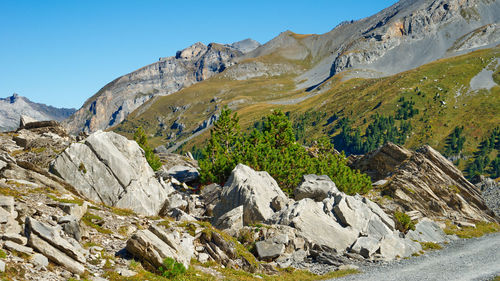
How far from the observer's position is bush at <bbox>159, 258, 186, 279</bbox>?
2202 cm

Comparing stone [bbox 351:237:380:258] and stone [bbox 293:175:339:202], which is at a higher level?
stone [bbox 293:175:339:202]

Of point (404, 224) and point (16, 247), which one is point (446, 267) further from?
point (16, 247)

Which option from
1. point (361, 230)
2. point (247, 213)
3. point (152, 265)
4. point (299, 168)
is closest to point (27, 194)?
point (152, 265)

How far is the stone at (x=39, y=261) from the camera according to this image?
58.3 ft

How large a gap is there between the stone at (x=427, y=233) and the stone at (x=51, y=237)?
39274 millimetres

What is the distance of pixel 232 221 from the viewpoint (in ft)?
129

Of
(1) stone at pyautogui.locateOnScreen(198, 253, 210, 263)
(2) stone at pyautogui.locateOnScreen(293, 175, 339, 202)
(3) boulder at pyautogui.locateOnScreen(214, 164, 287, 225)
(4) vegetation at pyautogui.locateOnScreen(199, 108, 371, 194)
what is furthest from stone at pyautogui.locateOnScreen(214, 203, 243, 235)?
(4) vegetation at pyautogui.locateOnScreen(199, 108, 371, 194)

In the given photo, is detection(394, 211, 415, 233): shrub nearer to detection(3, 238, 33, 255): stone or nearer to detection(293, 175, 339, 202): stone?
detection(293, 175, 339, 202): stone

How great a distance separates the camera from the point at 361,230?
4172 centimetres

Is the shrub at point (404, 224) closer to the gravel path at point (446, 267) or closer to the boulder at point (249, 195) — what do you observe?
the gravel path at point (446, 267)

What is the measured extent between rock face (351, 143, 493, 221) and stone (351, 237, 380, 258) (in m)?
32.4

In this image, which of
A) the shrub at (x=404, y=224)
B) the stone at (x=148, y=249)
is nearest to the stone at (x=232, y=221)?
the stone at (x=148, y=249)

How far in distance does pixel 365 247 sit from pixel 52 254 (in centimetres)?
2898

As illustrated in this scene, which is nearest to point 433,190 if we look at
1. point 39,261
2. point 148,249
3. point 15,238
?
point 148,249
